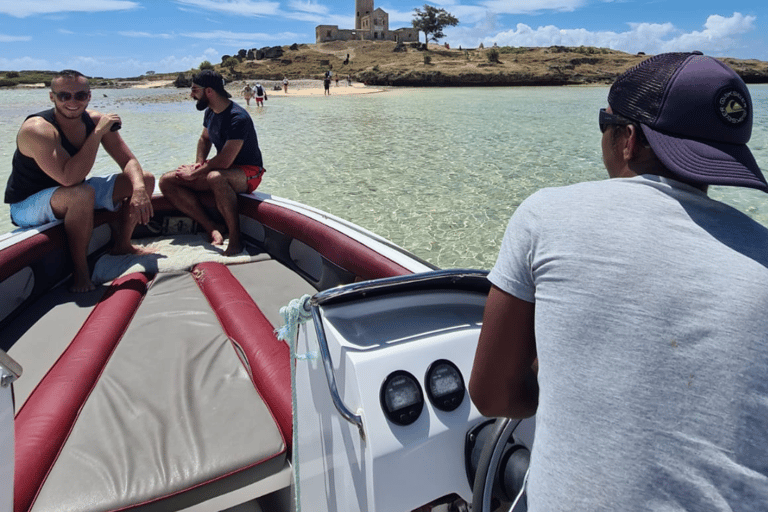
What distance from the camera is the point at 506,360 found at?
1000mm

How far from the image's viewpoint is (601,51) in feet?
202

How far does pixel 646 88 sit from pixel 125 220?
361 centimetres

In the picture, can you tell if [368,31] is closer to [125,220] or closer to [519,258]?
[125,220]

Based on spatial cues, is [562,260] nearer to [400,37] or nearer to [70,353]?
[70,353]

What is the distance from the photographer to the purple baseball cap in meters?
0.89

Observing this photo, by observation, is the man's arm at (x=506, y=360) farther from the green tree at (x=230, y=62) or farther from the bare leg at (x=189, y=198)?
the green tree at (x=230, y=62)

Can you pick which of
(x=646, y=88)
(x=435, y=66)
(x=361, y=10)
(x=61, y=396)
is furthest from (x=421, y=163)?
(x=361, y=10)

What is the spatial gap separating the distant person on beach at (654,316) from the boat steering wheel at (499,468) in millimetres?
289

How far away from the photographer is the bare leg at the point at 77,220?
316cm

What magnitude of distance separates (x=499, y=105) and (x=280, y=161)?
57.2 ft

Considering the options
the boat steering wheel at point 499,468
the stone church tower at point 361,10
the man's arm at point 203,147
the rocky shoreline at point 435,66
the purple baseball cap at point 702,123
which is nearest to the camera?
the purple baseball cap at point 702,123

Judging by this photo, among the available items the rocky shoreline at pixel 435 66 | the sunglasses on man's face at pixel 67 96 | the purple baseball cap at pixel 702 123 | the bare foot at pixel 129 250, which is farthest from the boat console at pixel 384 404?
the rocky shoreline at pixel 435 66

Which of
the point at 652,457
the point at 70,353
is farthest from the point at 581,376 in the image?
the point at 70,353

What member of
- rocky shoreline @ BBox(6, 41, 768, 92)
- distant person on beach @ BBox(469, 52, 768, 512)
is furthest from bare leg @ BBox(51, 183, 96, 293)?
rocky shoreline @ BBox(6, 41, 768, 92)
